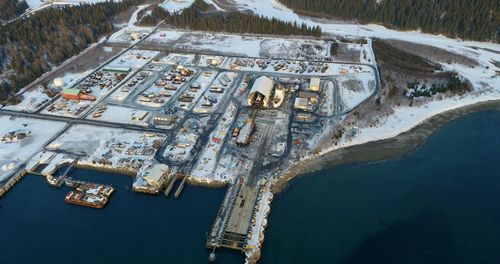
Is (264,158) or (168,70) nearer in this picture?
(264,158)

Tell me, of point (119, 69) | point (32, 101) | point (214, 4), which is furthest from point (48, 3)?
point (32, 101)

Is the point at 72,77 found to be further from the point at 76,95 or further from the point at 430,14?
the point at 430,14

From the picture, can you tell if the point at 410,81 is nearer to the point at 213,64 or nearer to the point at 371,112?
the point at 371,112

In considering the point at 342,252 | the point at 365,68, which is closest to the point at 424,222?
the point at 342,252

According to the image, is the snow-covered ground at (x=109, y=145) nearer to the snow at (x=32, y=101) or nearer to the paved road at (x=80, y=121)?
the paved road at (x=80, y=121)

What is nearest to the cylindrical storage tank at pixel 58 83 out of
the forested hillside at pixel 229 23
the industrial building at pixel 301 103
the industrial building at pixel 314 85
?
the forested hillside at pixel 229 23
